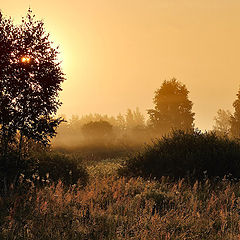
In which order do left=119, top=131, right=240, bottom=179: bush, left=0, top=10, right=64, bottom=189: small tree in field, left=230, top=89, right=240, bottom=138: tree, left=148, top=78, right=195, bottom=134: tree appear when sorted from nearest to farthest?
1. left=0, top=10, right=64, bottom=189: small tree in field
2. left=119, top=131, right=240, bottom=179: bush
3. left=230, top=89, right=240, bottom=138: tree
4. left=148, top=78, right=195, bottom=134: tree

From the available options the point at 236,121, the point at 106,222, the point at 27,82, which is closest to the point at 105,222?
the point at 106,222

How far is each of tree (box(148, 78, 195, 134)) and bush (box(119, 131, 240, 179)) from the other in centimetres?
2775

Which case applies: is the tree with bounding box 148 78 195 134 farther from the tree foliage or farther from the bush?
the tree foliage

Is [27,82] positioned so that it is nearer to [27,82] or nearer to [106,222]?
[27,82]

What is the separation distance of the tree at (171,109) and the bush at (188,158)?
91.1 ft

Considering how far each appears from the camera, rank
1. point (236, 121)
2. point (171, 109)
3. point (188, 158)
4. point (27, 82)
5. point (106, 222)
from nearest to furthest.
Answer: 1. point (106, 222)
2. point (27, 82)
3. point (188, 158)
4. point (236, 121)
5. point (171, 109)

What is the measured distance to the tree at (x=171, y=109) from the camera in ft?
146

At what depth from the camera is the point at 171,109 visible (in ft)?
148

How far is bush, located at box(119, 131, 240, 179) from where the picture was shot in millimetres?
13656

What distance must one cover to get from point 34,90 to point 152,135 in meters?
36.6

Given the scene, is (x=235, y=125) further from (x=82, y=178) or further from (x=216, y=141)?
(x=82, y=178)

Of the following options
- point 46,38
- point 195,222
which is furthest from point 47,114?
point 195,222

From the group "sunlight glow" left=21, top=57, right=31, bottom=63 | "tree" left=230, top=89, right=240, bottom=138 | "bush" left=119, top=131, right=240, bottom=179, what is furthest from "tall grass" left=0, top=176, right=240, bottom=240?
"tree" left=230, top=89, right=240, bottom=138

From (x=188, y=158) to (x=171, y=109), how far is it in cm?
3131
